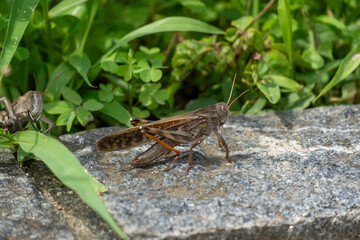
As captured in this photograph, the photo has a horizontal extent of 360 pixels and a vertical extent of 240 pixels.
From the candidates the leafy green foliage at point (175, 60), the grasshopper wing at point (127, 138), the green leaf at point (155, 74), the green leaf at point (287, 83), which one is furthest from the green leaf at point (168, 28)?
the grasshopper wing at point (127, 138)

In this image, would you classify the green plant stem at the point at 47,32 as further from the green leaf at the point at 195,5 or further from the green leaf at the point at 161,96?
the green leaf at the point at 195,5

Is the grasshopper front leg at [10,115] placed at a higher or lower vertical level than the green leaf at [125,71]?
lower

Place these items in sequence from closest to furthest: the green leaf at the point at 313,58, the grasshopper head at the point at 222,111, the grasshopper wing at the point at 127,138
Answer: the grasshopper wing at the point at 127,138, the grasshopper head at the point at 222,111, the green leaf at the point at 313,58

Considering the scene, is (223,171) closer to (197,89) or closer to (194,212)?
(194,212)

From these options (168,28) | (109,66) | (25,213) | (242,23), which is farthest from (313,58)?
(25,213)

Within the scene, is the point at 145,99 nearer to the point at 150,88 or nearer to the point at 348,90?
the point at 150,88

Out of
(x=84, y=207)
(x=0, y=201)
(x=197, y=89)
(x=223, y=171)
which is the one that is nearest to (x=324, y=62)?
(x=197, y=89)
